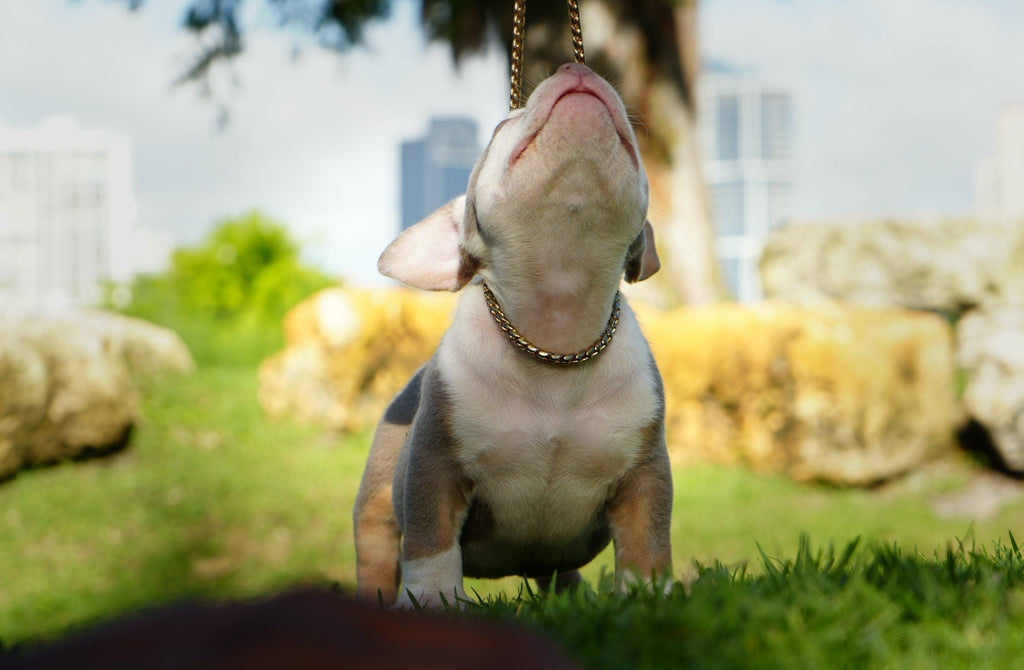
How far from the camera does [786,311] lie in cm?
914

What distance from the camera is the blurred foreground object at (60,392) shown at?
7.62 m

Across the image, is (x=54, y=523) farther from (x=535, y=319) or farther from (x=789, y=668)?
(x=789, y=668)

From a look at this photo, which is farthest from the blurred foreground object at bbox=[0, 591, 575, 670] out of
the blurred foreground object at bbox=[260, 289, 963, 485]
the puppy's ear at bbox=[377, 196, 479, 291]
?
the blurred foreground object at bbox=[260, 289, 963, 485]

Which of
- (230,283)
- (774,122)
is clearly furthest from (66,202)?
(774,122)

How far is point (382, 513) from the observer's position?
279 cm

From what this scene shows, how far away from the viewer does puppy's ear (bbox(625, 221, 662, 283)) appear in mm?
2447

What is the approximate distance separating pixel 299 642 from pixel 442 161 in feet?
19.0

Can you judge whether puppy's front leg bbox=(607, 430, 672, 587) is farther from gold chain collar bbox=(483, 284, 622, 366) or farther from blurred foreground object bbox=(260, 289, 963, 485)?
blurred foreground object bbox=(260, 289, 963, 485)

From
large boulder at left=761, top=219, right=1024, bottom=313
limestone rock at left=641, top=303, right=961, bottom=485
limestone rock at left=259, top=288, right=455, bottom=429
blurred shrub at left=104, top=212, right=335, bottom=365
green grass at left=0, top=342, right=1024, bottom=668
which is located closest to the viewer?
green grass at left=0, top=342, right=1024, bottom=668

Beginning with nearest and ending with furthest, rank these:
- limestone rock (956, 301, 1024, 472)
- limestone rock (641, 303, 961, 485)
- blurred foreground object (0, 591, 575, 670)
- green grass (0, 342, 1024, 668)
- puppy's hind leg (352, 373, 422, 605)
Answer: blurred foreground object (0, 591, 575, 670) < puppy's hind leg (352, 373, 422, 605) < green grass (0, 342, 1024, 668) < limestone rock (641, 303, 961, 485) < limestone rock (956, 301, 1024, 472)

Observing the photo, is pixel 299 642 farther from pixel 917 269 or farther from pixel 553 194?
pixel 917 269

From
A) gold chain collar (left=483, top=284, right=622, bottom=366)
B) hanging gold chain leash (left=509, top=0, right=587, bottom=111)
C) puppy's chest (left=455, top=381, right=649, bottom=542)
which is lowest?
puppy's chest (left=455, top=381, right=649, bottom=542)

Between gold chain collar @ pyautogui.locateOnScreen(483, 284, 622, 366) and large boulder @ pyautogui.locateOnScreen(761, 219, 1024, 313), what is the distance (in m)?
9.26

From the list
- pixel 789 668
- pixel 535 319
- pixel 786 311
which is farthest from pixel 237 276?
pixel 789 668
